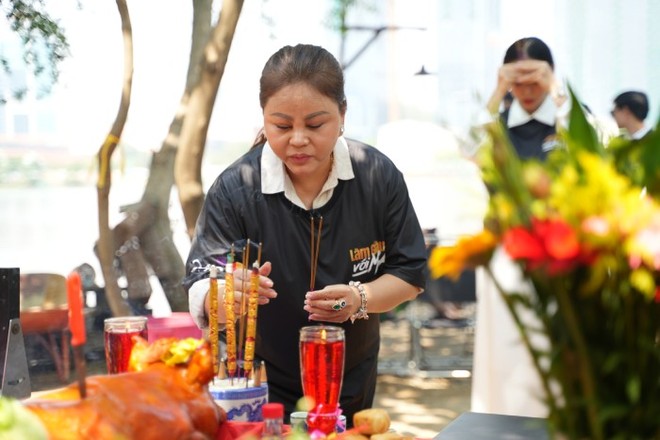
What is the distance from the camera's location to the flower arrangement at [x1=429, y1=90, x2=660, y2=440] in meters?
0.92

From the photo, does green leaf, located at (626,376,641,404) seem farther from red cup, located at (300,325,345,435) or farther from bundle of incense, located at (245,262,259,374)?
bundle of incense, located at (245,262,259,374)

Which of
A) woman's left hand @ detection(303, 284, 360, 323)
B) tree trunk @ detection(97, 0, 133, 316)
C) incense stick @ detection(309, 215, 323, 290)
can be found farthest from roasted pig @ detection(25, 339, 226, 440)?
tree trunk @ detection(97, 0, 133, 316)

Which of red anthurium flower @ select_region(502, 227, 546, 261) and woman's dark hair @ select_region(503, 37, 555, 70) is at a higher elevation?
woman's dark hair @ select_region(503, 37, 555, 70)

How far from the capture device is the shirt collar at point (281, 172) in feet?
6.92

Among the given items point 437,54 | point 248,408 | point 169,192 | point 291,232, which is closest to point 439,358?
point 437,54

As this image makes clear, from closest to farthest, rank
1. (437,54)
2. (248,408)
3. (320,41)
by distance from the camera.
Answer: (248,408)
(320,41)
(437,54)

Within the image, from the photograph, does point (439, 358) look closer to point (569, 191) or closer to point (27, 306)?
point (27, 306)

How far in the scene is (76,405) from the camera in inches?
51.6

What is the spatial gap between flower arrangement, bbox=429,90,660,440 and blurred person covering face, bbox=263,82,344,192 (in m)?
0.92

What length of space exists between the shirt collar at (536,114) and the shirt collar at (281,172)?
1.25m

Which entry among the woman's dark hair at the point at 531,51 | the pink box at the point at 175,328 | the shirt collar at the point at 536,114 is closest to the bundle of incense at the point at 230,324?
the pink box at the point at 175,328

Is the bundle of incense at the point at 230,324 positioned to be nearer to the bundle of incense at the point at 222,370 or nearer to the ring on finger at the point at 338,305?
the bundle of incense at the point at 222,370

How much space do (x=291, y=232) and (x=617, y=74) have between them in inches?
154

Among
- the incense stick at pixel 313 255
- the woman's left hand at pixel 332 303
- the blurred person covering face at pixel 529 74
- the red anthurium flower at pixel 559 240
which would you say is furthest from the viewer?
the blurred person covering face at pixel 529 74
